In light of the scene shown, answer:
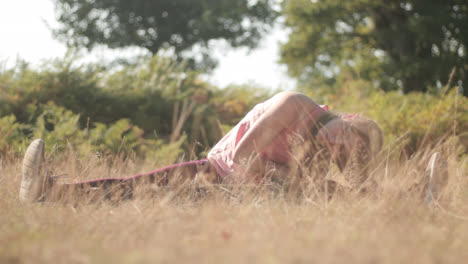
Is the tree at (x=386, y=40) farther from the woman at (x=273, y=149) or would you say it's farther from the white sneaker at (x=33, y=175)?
the white sneaker at (x=33, y=175)

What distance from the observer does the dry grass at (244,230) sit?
150 centimetres

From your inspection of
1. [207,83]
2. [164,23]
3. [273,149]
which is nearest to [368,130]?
[273,149]

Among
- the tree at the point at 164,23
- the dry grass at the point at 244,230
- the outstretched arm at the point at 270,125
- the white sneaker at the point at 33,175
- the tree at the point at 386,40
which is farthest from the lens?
the tree at the point at 164,23

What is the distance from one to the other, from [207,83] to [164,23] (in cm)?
1133

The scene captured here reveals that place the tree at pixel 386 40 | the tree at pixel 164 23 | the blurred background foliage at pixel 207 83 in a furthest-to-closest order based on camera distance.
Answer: the tree at pixel 164 23 < the tree at pixel 386 40 < the blurred background foliage at pixel 207 83

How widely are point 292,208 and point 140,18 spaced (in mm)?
16972

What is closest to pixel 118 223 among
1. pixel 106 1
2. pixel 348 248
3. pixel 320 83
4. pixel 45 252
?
pixel 45 252

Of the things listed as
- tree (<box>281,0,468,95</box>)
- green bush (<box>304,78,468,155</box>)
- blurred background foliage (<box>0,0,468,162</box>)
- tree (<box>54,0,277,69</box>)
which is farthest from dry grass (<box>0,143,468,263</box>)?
tree (<box>54,0,277,69</box>)

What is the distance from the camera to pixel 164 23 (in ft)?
59.5

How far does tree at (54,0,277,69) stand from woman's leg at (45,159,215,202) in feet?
48.4

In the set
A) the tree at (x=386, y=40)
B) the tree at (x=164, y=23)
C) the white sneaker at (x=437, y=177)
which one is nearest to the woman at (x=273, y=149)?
the white sneaker at (x=437, y=177)

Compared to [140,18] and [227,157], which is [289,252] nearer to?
[227,157]

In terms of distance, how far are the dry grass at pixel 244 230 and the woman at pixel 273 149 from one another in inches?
6.4

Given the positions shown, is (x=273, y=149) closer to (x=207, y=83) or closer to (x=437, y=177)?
(x=437, y=177)
